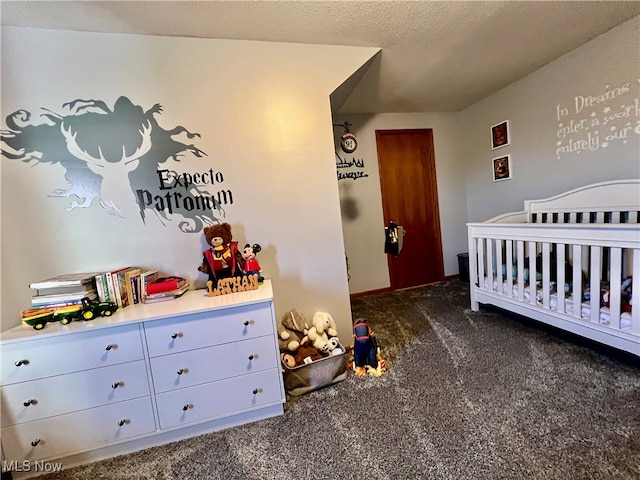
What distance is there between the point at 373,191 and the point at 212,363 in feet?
8.48

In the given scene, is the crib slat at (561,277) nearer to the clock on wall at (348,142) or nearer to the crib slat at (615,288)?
the crib slat at (615,288)

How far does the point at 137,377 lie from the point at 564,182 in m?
3.43

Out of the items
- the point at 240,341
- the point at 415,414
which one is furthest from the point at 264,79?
the point at 415,414

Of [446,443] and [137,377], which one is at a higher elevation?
[137,377]

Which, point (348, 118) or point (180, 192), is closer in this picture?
point (180, 192)

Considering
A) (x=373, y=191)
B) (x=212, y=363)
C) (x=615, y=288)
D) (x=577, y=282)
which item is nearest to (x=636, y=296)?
(x=615, y=288)

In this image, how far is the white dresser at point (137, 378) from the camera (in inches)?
49.4

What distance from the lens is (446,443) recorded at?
4.10 feet

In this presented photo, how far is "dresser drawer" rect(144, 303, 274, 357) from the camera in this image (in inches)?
53.7

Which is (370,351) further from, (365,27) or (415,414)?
(365,27)

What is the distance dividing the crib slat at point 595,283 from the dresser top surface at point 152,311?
1.82 meters

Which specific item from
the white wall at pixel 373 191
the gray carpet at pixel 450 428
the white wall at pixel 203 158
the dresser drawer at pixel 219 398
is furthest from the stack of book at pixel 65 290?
the white wall at pixel 373 191

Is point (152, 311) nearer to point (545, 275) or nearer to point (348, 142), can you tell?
point (348, 142)

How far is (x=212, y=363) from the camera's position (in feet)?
4.68
